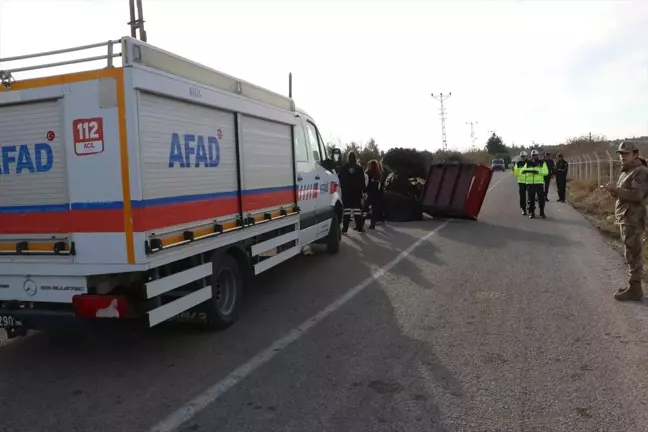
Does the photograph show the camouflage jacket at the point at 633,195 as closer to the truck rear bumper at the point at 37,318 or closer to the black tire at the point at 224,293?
the black tire at the point at 224,293

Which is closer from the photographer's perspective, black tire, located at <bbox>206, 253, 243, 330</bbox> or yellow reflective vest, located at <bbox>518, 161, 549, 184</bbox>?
black tire, located at <bbox>206, 253, 243, 330</bbox>

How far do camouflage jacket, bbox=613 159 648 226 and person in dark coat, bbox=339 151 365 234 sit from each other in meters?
7.36

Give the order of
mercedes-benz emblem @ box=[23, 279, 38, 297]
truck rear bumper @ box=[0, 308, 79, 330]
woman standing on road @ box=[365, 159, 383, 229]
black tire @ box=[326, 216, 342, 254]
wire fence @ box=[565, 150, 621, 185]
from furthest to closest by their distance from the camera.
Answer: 1. wire fence @ box=[565, 150, 621, 185]
2. woman standing on road @ box=[365, 159, 383, 229]
3. black tire @ box=[326, 216, 342, 254]
4. mercedes-benz emblem @ box=[23, 279, 38, 297]
5. truck rear bumper @ box=[0, 308, 79, 330]

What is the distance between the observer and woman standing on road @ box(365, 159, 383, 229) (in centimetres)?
1447

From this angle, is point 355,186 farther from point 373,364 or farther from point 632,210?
point 373,364

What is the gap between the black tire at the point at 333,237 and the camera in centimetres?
1071

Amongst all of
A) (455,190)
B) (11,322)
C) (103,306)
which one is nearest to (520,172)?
(455,190)

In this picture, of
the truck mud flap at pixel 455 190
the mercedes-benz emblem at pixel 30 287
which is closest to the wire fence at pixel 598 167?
the truck mud flap at pixel 455 190

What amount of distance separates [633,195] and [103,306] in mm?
5976

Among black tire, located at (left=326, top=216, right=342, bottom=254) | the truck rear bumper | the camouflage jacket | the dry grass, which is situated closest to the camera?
the truck rear bumper

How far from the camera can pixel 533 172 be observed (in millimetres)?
15281

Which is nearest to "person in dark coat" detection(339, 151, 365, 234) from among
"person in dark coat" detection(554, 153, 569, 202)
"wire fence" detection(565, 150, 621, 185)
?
"person in dark coat" detection(554, 153, 569, 202)

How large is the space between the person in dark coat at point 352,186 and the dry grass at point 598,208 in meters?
5.52

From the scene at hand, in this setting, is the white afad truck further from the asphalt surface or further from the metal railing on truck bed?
the asphalt surface
